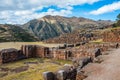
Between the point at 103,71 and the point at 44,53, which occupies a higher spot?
the point at 103,71

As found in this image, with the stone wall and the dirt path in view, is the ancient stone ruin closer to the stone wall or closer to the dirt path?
the stone wall

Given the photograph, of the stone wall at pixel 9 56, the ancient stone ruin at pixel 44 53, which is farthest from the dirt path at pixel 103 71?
the stone wall at pixel 9 56

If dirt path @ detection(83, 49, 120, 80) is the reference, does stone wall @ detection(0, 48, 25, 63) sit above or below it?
below

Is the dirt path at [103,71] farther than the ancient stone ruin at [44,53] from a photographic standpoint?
No

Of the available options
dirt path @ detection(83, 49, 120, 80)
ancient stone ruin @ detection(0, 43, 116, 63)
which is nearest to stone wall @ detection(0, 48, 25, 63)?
ancient stone ruin @ detection(0, 43, 116, 63)

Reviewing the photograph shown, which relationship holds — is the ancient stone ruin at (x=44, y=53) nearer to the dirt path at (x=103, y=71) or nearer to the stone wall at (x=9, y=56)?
the stone wall at (x=9, y=56)

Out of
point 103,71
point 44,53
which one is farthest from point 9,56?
point 103,71

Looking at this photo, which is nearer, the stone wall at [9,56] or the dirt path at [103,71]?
the dirt path at [103,71]

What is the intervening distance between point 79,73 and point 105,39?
33058 millimetres

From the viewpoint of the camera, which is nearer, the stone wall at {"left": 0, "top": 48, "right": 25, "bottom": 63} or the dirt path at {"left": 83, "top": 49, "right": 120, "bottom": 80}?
the dirt path at {"left": 83, "top": 49, "right": 120, "bottom": 80}

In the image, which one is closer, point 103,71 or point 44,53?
point 103,71

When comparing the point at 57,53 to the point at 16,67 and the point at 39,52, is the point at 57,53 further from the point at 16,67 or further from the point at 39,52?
the point at 16,67

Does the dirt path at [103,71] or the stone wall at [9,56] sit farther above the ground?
the dirt path at [103,71]

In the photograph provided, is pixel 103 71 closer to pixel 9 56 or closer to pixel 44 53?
pixel 9 56
